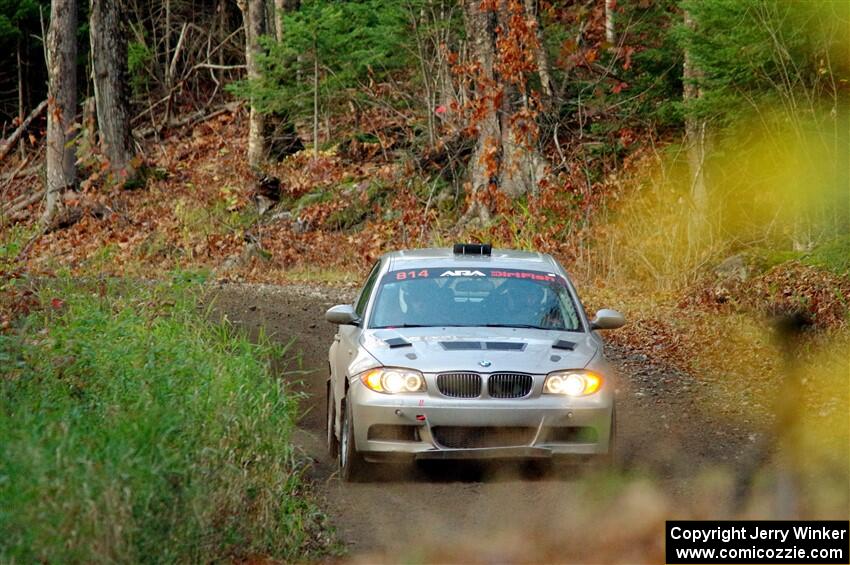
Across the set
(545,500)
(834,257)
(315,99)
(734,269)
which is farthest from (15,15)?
(545,500)

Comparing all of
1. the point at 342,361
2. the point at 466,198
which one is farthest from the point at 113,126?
the point at 342,361

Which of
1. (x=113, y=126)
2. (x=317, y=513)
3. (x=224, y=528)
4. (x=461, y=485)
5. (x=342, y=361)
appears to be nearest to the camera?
(x=224, y=528)

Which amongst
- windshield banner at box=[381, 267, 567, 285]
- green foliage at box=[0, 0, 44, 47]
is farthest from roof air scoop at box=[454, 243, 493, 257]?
green foliage at box=[0, 0, 44, 47]

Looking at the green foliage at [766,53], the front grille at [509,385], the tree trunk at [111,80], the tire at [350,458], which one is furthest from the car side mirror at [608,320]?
the tree trunk at [111,80]

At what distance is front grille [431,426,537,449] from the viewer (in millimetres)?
9023

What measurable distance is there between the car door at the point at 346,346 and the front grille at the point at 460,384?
2.88ft

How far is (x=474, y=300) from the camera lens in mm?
10492

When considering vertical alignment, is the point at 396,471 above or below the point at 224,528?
below

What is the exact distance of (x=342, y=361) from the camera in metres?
10.3

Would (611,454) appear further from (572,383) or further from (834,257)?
(834,257)

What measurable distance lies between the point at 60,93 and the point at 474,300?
2361 centimetres

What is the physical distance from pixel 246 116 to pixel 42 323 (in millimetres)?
26676

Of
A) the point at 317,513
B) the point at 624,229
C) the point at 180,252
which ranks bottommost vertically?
the point at 180,252

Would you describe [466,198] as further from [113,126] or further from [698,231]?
[113,126]
